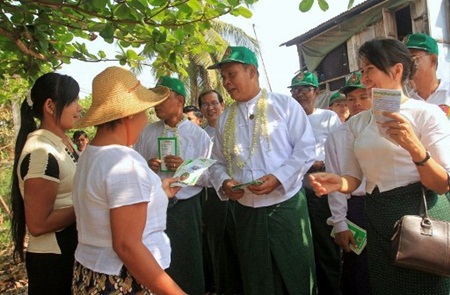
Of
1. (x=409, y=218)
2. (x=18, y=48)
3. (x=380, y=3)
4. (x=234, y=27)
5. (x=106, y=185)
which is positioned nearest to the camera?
(x=106, y=185)

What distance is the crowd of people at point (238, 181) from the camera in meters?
1.59

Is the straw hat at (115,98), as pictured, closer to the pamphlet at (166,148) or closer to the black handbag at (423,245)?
the black handbag at (423,245)

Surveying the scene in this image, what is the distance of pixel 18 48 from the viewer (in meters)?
2.90

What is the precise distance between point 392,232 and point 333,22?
9505mm

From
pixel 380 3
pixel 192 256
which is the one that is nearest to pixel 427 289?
pixel 192 256

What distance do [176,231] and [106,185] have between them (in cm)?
193

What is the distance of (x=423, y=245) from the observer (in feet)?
5.57

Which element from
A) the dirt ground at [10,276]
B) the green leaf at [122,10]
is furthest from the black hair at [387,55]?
the dirt ground at [10,276]

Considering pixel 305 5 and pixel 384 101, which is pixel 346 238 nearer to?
pixel 384 101

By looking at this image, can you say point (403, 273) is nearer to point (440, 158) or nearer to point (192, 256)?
point (440, 158)

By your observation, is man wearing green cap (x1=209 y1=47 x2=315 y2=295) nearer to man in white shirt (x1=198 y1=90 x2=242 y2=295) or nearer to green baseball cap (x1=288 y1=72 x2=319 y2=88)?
man in white shirt (x1=198 y1=90 x2=242 y2=295)

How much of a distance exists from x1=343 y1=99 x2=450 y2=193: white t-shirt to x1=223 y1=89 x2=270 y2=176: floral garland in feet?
2.46

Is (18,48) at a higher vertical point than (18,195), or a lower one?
higher

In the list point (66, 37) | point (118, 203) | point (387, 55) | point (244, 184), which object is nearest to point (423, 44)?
point (387, 55)
